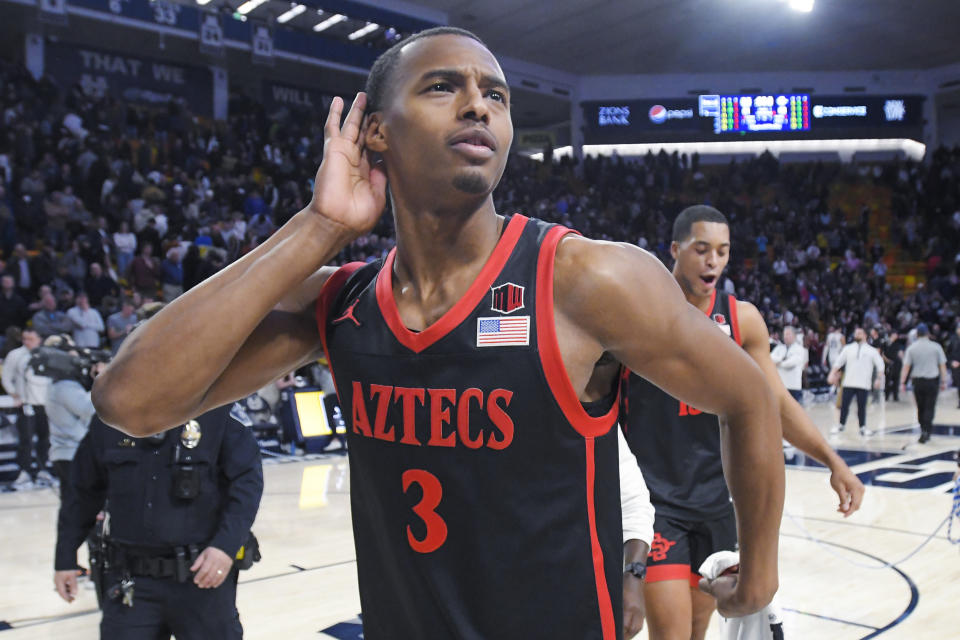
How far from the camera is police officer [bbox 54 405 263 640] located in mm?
3316

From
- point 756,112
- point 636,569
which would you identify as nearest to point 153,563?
point 636,569

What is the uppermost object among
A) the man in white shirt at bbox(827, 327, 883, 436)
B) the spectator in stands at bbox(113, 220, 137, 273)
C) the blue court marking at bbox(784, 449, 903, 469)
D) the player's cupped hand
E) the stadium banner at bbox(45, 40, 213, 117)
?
the stadium banner at bbox(45, 40, 213, 117)

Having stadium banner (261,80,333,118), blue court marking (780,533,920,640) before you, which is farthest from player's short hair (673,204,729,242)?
stadium banner (261,80,333,118)

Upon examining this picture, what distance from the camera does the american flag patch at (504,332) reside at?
1533 millimetres

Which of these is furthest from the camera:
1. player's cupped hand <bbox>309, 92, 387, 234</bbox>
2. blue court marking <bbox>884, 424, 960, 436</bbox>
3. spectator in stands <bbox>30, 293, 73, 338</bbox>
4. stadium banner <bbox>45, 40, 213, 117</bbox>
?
stadium banner <bbox>45, 40, 213, 117</bbox>

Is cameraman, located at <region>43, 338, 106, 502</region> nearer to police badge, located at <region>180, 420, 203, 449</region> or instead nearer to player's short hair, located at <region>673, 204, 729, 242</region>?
police badge, located at <region>180, 420, 203, 449</region>

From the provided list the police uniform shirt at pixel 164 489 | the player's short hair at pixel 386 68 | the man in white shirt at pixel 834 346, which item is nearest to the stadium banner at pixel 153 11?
the man in white shirt at pixel 834 346

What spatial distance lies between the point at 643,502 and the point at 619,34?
23.1 metres

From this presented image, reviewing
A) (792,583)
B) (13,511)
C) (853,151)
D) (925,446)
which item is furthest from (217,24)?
(853,151)

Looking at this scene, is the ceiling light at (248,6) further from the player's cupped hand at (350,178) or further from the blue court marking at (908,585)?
the player's cupped hand at (350,178)

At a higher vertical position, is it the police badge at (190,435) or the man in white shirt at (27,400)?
the police badge at (190,435)

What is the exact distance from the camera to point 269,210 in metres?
A: 16.7

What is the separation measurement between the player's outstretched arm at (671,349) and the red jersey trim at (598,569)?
0.17m

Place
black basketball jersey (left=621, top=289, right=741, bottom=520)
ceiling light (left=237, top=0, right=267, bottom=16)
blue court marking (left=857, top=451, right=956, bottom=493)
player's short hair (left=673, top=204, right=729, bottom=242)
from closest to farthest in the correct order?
1. black basketball jersey (left=621, top=289, right=741, bottom=520)
2. player's short hair (left=673, top=204, right=729, bottom=242)
3. blue court marking (left=857, top=451, right=956, bottom=493)
4. ceiling light (left=237, top=0, right=267, bottom=16)
